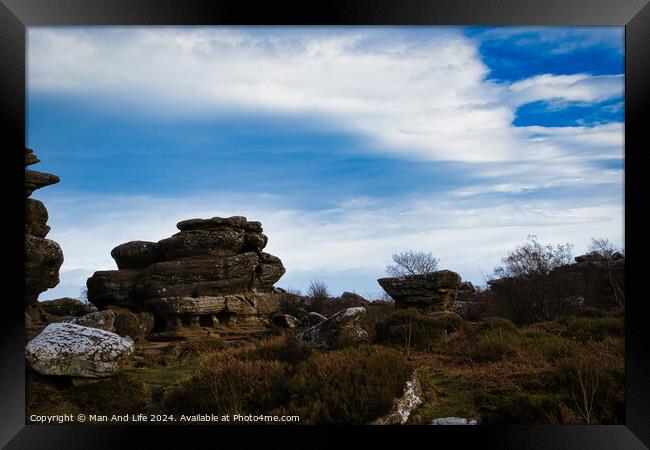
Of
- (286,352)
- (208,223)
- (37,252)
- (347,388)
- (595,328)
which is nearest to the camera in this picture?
(347,388)

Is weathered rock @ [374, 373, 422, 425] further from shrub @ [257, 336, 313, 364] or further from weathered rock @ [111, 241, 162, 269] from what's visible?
weathered rock @ [111, 241, 162, 269]

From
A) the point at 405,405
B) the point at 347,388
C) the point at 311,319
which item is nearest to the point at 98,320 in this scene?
the point at 311,319

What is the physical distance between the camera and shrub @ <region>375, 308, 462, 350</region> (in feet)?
41.2

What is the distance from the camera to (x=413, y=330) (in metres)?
13.0

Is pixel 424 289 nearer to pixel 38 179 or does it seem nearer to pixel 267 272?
pixel 267 272

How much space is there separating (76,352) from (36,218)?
7787 millimetres

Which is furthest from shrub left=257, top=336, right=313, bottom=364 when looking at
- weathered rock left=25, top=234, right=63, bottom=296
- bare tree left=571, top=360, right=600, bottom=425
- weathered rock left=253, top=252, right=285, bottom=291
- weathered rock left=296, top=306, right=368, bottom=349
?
weathered rock left=253, top=252, right=285, bottom=291

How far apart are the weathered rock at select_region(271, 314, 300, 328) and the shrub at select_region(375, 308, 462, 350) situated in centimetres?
702

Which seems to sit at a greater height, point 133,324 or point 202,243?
point 202,243

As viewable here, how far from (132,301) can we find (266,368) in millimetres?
12754

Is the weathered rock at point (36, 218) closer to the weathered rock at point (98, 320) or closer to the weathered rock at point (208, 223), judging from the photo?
the weathered rock at point (98, 320)

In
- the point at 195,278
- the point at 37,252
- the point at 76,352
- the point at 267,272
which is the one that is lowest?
the point at 76,352

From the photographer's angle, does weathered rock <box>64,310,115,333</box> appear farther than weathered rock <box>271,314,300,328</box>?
No

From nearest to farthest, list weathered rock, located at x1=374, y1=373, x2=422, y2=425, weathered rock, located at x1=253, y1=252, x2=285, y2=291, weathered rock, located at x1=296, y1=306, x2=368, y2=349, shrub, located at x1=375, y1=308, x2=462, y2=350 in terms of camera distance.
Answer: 1. weathered rock, located at x1=374, y1=373, x2=422, y2=425
2. weathered rock, located at x1=296, y1=306, x2=368, y2=349
3. shrub, located at x1=375, y1=308, x2=462, y2=350
4. weathered rock, located at x1=253, y1=252, x2=285, y2=291
